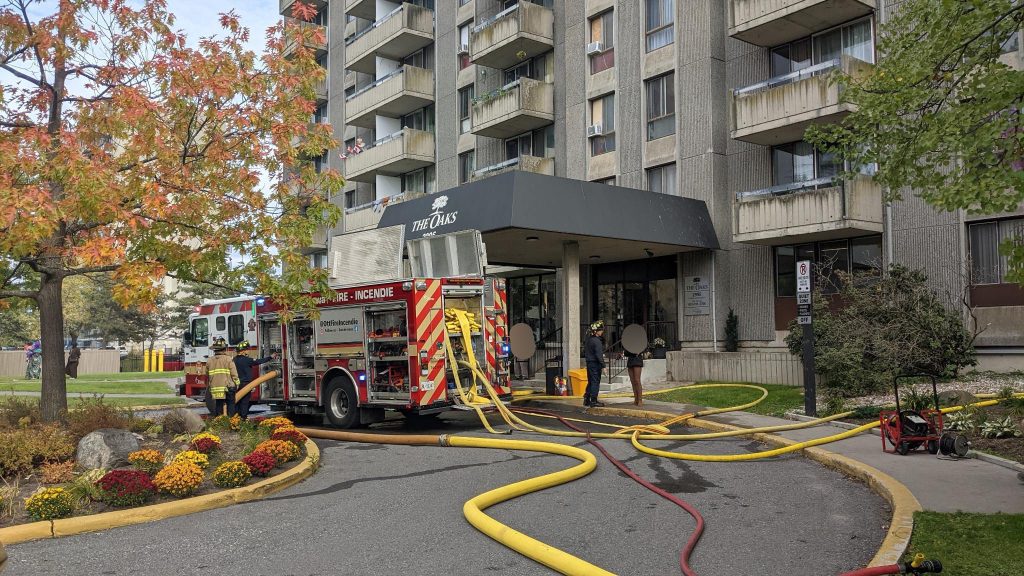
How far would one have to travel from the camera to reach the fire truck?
13359 millimetres

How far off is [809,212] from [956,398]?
24.8 ft

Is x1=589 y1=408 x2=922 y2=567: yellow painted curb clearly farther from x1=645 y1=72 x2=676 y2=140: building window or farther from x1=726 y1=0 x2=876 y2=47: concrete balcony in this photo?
x1=645 y1=72 x2=676 y2=140: building window

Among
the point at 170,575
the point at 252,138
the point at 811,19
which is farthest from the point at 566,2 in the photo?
the point at 170,575

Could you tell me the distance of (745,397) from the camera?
16.5 m

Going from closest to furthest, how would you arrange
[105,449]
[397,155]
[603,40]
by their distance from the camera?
[105,449] → [603,40] → [397,155]

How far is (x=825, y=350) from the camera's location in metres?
15.9

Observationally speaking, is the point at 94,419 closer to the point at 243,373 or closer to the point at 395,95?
the point at 243,373

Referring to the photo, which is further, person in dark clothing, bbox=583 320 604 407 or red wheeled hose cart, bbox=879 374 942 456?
person in dark clothing, bbox=583 320 604 407

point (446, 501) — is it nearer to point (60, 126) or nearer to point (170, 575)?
point (170, 575)

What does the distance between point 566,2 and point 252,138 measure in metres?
17.9

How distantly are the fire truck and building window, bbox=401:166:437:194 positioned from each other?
58.0 feet

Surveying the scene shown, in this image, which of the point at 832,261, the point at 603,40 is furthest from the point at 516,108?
the point at 832,261

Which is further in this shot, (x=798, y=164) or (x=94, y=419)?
(x=798, y=164)

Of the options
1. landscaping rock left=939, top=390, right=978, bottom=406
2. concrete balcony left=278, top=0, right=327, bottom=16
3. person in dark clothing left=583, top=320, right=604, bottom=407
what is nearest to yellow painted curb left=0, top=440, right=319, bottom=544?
person in dark clothing left=583, top=320, right=604, bottom=407
